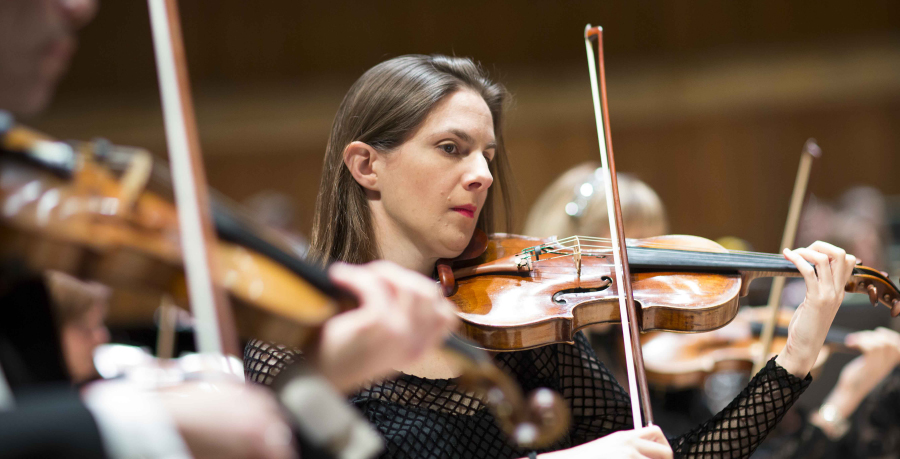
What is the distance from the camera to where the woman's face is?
1190 millimetres

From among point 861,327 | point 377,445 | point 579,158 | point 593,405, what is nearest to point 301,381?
point 377,445

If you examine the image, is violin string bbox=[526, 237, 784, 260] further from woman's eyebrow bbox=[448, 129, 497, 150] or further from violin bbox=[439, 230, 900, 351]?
woman's eyebrow bbox=[448, 129, 497, 150]

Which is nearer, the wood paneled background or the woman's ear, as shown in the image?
the woman's ear

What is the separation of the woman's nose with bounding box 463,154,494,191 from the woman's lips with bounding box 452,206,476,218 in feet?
0.11

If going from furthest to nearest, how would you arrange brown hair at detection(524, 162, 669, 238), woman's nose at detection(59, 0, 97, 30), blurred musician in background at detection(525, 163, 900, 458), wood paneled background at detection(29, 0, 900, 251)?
wood paneled background at detection(29, 0, 900, 251) → brown hair at detection(524, 162, 669, 238) → blurred musician in background at detection(525, 163, 900, 458) → woman's nose at detection(59, 0, 97, 30)

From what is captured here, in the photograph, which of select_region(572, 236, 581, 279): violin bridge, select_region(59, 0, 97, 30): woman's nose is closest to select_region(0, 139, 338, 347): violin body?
select_region(59, 0, 97, 30): woman's nose

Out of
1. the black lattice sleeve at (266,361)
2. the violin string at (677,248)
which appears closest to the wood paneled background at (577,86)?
the violin string at (677,248)

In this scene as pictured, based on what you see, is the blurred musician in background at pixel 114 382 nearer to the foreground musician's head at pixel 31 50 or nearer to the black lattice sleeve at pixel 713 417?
the foreground musician's head at pixel 31 50

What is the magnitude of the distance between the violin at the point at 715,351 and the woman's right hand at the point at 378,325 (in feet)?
4.99

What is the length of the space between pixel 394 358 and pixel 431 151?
0.62 metres

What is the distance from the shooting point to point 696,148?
5.13 metres

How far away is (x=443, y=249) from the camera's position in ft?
3.99

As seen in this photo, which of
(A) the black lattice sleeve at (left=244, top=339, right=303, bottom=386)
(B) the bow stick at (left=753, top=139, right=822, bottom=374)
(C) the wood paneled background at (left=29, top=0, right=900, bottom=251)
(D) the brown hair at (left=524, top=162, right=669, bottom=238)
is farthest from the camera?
(C) the wood paneled background at (left=29, top=0, right=900, bottom=251)

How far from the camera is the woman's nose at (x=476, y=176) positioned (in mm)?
1188
